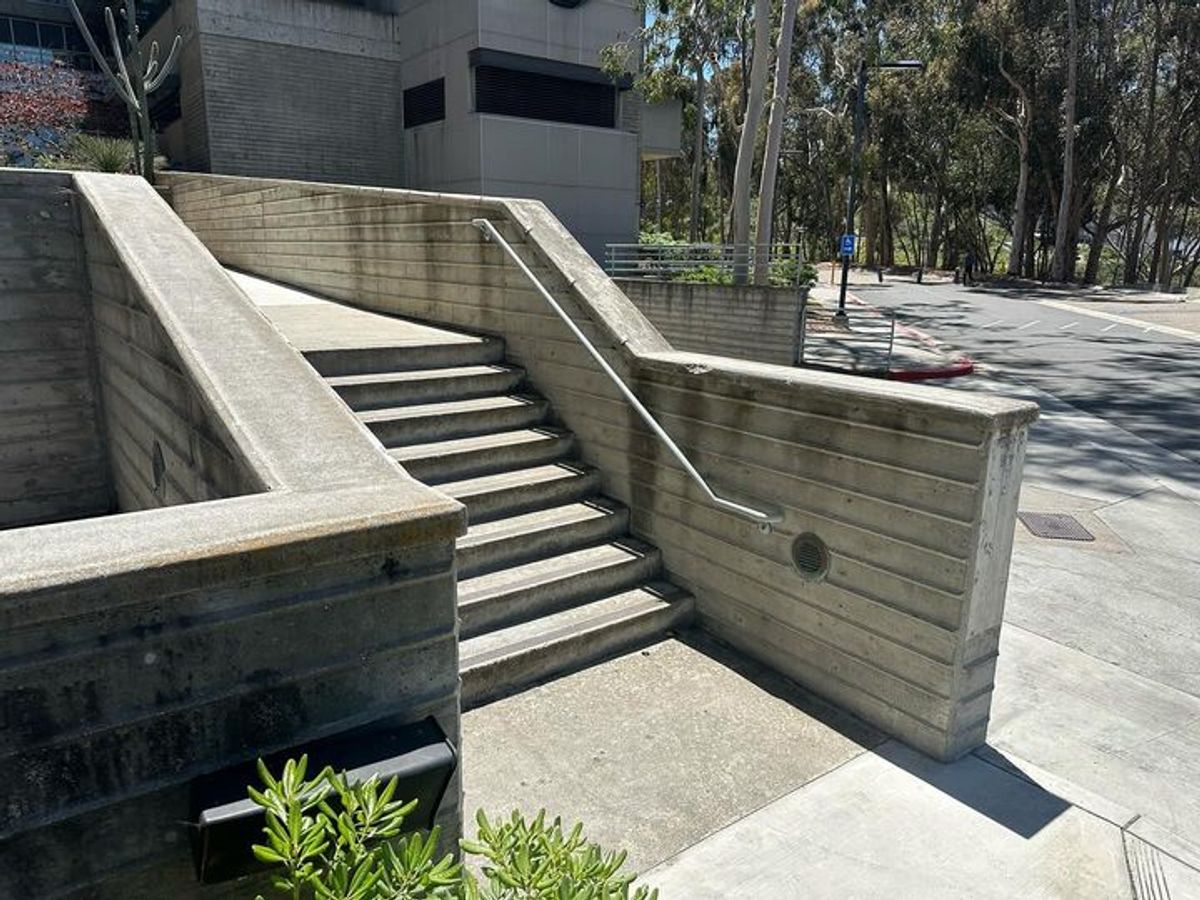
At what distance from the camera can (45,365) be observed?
7723 millimetres

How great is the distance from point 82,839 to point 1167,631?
5848 millimetres

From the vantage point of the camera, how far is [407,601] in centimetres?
260

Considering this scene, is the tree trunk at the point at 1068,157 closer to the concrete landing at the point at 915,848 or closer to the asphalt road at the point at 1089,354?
the asphalt road at the point at 1089,354

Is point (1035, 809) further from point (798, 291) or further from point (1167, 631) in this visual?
point (798, 291)

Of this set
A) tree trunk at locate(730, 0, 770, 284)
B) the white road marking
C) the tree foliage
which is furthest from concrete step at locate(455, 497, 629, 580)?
the tree foliage

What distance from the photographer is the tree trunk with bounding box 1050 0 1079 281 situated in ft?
104

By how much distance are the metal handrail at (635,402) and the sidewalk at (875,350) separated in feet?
30.6

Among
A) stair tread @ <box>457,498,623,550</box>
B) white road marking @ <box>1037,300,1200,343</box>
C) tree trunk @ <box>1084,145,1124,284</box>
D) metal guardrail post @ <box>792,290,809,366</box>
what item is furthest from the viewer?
tree trunk @ <box>1084,145,1124,284</box>

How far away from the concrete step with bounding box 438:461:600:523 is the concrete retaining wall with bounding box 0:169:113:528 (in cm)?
473

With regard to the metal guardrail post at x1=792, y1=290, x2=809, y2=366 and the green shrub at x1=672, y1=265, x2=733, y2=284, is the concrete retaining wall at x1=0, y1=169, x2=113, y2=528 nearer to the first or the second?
the metal guardrail post at x1=792, y1=290, x2=809, y2=366

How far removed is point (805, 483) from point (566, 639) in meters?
1.59

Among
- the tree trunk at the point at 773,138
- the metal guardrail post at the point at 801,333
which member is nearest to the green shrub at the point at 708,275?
the tree trunk at the point at 773,138

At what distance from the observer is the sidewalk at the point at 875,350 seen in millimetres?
14586

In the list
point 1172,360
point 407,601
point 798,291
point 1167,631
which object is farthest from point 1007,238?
point 407,601
